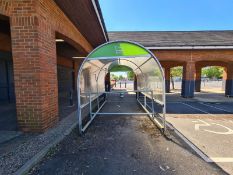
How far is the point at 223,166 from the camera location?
10.2ft

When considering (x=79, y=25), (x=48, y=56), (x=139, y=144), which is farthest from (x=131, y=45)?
(x=79, y=25)

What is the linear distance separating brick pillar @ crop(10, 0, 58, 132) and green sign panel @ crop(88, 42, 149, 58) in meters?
1.47

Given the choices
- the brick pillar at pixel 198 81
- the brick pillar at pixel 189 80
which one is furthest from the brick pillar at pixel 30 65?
the brick pillar at pixel 198 81

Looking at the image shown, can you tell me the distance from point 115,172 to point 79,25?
19.6 ft

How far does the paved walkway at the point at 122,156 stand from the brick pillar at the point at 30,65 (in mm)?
1113

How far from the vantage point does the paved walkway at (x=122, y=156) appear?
9.80 feet

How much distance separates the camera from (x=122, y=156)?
3.52 meters

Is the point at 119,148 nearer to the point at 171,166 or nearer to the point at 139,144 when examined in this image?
the point at 139,144

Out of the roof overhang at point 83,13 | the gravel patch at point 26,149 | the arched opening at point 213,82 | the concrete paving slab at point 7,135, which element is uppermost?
the roof overhang at point 83,13

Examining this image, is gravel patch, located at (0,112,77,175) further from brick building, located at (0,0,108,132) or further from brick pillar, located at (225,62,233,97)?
brick pillar, located at (225,62,233,97)

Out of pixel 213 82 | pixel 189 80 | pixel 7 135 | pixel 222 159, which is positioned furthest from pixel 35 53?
pixel 213 82

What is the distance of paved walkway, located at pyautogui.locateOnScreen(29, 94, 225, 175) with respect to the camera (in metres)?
2.99

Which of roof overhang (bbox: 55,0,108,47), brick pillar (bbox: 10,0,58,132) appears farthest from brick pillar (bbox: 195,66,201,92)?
brick pillar (bbox: 10,0,58,132)

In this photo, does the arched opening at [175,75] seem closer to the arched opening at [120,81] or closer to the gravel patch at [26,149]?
the arched opening at [120,81]
